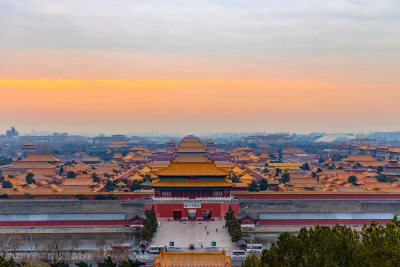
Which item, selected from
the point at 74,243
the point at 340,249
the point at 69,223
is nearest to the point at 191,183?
the point at 69,223

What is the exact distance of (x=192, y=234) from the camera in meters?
34.7

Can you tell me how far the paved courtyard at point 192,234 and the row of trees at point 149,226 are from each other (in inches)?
21.2

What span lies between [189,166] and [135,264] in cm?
1784

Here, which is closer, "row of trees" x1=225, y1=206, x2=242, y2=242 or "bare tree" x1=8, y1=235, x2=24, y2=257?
"bare tree" x1=8, y1=235, x2=24, y2=257

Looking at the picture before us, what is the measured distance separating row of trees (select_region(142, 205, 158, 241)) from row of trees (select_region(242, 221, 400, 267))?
15.2m

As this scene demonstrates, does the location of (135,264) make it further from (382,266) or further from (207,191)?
(207,191)

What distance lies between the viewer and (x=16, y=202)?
41.4m

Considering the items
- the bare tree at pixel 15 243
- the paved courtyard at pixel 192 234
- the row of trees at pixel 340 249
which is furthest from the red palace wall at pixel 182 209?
the row of trees at pixel 340 249

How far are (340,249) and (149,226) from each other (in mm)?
18877

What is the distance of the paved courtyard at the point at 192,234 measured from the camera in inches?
1280

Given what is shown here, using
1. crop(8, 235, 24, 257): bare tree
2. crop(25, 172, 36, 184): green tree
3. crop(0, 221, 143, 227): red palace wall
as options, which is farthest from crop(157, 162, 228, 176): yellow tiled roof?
crop(25, 172, 36, 184): green tree

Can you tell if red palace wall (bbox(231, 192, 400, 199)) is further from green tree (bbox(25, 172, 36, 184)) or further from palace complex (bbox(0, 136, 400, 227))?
green tree (bbox(25, 172, 36, 184))

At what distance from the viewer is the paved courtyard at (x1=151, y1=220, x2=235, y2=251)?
1280 inches

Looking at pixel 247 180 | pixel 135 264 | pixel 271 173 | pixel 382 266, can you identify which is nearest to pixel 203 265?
pixel 135 264
